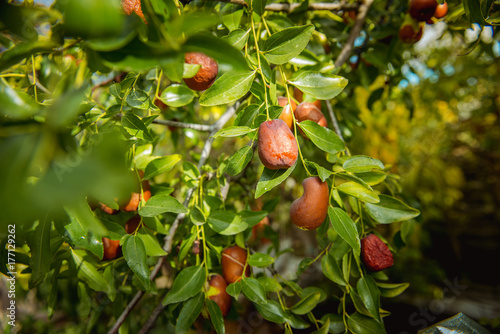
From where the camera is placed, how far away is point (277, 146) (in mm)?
498

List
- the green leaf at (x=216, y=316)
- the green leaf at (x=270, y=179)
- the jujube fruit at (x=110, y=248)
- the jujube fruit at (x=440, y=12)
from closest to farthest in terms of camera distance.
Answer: the green leaf at (x=270, y=179), the green leaf at (x=216, y=316), the jujube fruit at (x=110, y=248), the jujube fruit at (x=440, y=12)

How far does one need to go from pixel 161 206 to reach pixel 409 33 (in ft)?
2.77

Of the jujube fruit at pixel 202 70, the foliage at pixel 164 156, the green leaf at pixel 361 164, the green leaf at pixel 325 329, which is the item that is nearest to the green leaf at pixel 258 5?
the foliage at pixel 164 156

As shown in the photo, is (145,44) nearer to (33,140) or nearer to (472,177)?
(33,140)

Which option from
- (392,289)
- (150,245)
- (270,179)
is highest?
(270,179)

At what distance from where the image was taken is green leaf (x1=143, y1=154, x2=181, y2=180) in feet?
2.13

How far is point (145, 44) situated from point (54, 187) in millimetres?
174

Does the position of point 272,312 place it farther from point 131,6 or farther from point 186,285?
point 131,6

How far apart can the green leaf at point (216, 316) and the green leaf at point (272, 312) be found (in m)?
0.09

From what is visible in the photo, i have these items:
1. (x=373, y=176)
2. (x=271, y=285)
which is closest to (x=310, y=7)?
(x=373, y=176)

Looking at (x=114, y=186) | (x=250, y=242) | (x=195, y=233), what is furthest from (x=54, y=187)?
(x=250, y=242)

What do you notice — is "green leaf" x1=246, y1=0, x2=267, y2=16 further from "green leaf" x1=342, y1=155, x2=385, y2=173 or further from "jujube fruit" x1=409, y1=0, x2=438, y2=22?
"jujube fruit" x1=409, y1=0, x2=438, y2=22

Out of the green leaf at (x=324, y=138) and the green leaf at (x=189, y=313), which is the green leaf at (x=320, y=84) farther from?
the green leaf at (x=189, y=313)

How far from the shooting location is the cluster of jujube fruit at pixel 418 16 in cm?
78
